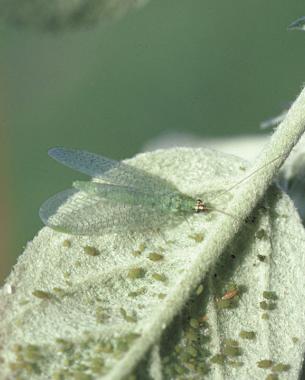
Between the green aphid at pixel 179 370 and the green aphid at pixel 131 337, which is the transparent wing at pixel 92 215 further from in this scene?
the green aphid at pixel 179 370

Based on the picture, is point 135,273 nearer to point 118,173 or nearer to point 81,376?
point 81,376

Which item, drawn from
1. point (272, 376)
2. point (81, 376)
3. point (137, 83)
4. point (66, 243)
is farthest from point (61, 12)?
point (137, 83)

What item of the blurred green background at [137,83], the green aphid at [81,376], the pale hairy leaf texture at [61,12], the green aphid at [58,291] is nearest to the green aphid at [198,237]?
the green aphid at [58,291]

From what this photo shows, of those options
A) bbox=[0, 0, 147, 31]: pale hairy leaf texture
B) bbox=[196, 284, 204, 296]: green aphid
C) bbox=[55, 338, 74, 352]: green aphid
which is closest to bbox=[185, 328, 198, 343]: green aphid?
bbox=[196, 284, 204, 296]: green aphid

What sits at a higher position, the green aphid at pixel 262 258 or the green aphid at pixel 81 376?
the green aphid at pixel 262 258

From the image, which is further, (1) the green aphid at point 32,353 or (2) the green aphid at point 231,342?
(2) the green aphid at point 231,342

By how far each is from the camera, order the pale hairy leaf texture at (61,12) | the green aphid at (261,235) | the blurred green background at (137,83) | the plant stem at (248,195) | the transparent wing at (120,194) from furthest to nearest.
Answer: the blurred green background at (137,83) < the pale hairy leaf texture at (61,12) < the transparent wing at (120,194) < the green aphid at (261,235) < the plant stem at (248,195)

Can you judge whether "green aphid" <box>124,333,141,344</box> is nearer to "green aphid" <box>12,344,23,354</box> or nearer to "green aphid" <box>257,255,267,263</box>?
"green aphid" <box>12,344,23,354</box>
